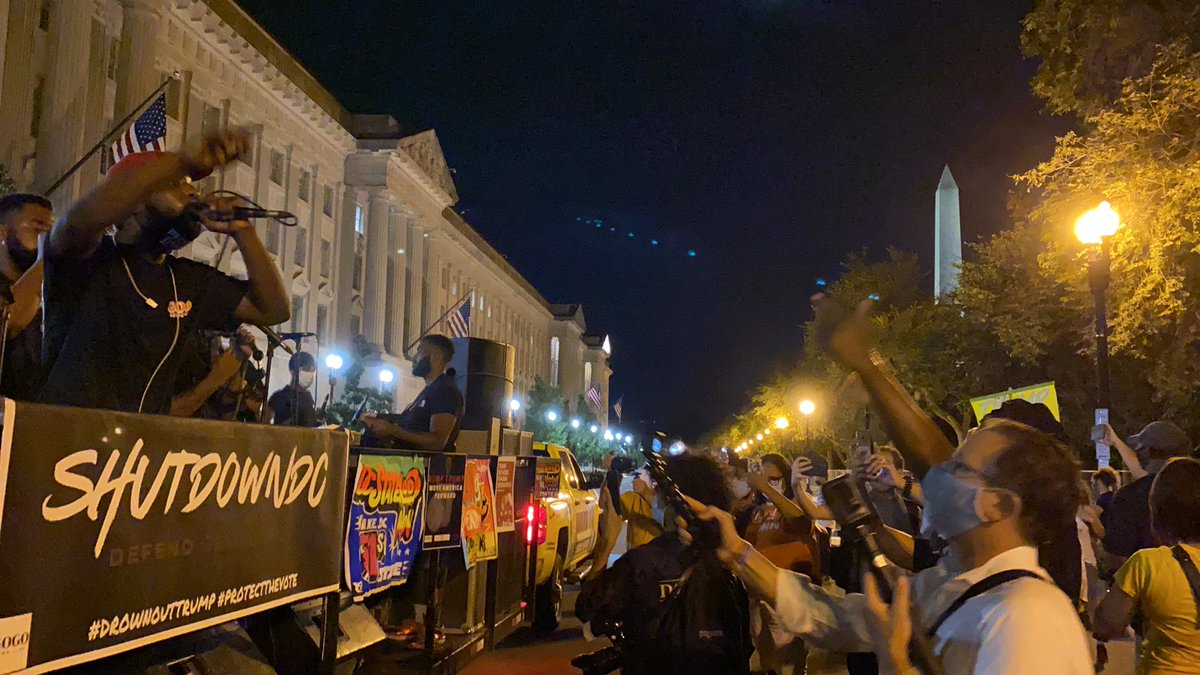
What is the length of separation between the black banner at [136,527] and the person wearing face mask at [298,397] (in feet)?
13.7

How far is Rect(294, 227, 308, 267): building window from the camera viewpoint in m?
46.5

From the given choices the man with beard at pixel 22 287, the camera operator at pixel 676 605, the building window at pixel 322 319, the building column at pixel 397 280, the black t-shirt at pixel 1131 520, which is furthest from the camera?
the building column at pixel 397 280

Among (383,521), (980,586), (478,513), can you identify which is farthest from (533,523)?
(980,586)

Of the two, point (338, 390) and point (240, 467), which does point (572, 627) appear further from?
point (338, 390)

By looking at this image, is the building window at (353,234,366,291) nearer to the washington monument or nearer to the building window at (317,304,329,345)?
the building window at (317,304,329,345)

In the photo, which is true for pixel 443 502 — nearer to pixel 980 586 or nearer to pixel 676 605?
pixel 676 605

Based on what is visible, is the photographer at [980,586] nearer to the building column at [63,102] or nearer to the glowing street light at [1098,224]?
the glowing street light at [1098,224]

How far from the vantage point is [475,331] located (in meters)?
75.3

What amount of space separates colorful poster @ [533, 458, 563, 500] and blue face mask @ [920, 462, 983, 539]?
21.7ft

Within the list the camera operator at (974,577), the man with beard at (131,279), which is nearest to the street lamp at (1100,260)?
the camera operator at (974,577)

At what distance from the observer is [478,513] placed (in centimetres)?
705

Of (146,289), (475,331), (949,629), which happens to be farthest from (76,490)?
(475,331)

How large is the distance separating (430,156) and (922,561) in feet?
195

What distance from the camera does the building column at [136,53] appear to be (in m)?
31.9
